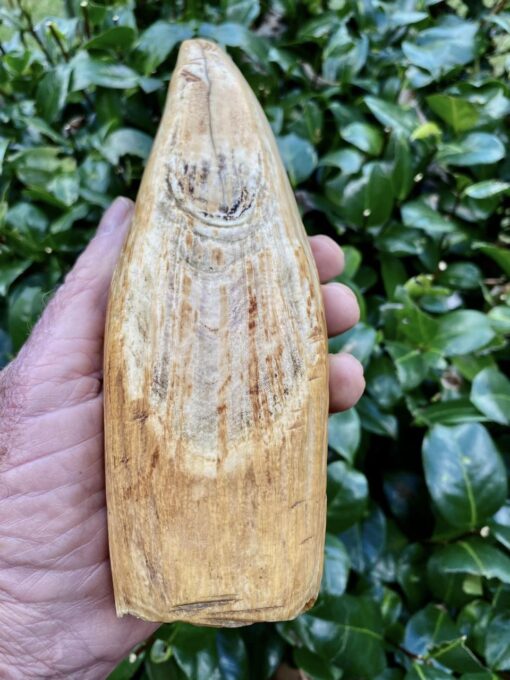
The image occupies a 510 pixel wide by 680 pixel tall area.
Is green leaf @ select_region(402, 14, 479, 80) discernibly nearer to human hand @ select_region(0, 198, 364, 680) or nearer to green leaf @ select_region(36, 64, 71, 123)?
human hand @ select_region(0, 198, 364, 680)

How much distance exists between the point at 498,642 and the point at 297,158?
3.12ft

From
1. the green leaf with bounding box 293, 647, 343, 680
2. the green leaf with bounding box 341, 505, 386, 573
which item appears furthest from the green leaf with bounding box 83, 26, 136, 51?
the green leaf with bounding box 293, 647, 343, 680

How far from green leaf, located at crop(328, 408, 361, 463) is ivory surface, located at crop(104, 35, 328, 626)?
0.20 m

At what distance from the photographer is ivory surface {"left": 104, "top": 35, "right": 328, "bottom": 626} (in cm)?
81

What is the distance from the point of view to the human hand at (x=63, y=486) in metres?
0.99

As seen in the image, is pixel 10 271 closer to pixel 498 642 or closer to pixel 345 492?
pixel 345 492

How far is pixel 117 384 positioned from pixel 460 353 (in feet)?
2.08

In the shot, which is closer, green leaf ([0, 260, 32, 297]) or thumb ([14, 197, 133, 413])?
thumb ([14, 197, 133, 413])

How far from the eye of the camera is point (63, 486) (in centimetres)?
100

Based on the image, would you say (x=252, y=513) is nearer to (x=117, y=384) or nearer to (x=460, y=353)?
(x=117, y=384)

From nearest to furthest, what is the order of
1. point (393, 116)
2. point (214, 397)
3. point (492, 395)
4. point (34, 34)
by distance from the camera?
1. point (214, 397)
2. point (492, 395)
3. point (393, 116)
4. point (34, 34)

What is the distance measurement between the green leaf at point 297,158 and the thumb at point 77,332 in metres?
0.33

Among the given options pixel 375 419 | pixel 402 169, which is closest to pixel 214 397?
pixel 375 419

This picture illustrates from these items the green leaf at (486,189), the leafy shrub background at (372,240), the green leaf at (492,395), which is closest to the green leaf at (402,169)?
the leafy shrub background at (372,240)
